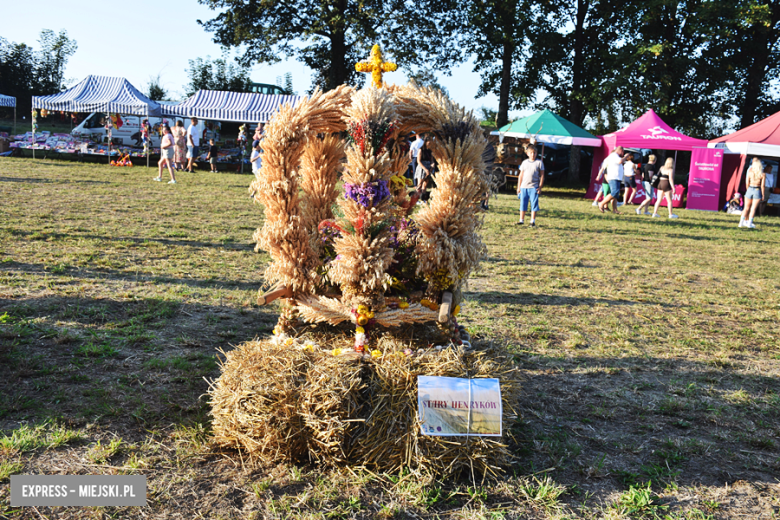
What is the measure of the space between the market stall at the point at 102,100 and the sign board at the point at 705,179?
69.5 feet

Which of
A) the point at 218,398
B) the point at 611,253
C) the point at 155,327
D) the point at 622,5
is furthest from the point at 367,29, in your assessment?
the point at 218,398

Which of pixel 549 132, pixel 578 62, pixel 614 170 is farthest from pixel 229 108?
pixel 578 62

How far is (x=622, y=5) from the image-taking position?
101 feet

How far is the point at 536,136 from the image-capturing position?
22016mm

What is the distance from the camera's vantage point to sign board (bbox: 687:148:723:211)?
2117cm

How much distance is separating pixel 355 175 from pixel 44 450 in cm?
228

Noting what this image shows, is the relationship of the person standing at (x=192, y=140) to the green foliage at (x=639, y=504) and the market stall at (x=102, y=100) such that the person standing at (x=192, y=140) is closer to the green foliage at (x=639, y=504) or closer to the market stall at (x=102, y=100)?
the market stall at (x=102, y=100)

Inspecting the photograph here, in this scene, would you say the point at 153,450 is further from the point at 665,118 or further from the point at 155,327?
the point at 665,118

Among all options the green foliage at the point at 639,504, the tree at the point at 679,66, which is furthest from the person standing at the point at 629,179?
the green foliage at the point at 639,504

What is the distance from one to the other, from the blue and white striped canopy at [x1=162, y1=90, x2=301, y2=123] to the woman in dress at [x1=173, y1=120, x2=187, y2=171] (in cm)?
129

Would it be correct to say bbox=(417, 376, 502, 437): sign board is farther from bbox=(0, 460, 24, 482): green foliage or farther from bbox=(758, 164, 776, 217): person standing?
bbox=(758, 164, 776, 217): person standing

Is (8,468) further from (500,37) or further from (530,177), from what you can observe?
(500,37)

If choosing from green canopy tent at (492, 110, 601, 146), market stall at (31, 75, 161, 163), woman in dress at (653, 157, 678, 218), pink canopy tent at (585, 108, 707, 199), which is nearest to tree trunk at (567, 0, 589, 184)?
green canopy tent at (492, 110, 601, 146)

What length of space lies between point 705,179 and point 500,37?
13358 millimetres
